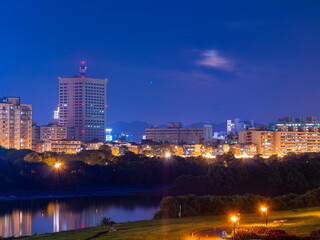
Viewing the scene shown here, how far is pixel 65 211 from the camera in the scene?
59.9 meters

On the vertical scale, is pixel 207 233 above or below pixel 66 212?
above

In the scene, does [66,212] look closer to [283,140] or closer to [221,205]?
[221,205]

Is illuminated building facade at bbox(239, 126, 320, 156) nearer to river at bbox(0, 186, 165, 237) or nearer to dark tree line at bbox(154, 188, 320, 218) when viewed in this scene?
river at bbox(0, 186, 165, 237)

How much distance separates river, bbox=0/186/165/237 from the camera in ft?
165

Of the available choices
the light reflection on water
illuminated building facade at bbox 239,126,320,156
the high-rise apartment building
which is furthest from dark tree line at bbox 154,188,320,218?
illuminated building facade at bbox 239,126,320,156

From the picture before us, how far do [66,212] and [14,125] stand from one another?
87.1 metres

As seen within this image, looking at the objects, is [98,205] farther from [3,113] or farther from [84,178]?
[3,113]

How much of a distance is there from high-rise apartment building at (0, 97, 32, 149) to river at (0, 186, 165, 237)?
68060mm

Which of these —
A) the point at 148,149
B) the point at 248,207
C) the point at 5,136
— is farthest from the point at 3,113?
the point at 248,207

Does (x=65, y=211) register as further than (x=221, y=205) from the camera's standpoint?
Yes

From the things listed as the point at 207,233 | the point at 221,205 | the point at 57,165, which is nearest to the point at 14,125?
the point at 57,165

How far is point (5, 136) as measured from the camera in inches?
5453

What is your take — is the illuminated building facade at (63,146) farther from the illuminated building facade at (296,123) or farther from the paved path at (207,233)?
the paved path at (207,233)

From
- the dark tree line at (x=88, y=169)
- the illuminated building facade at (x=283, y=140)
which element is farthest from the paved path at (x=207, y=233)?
the illuminated building facade at (x=283, y=140)
